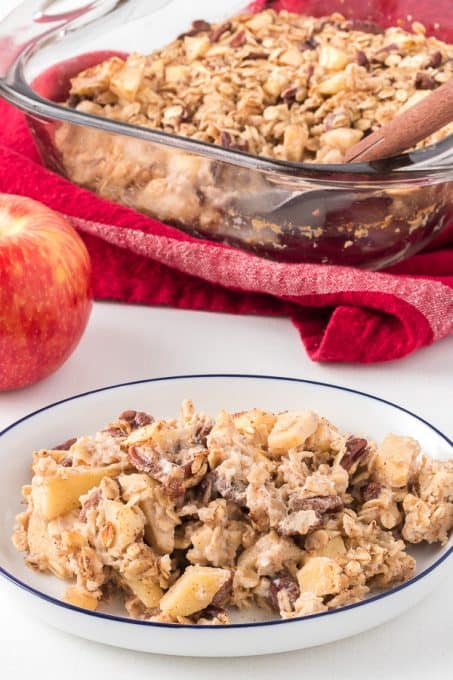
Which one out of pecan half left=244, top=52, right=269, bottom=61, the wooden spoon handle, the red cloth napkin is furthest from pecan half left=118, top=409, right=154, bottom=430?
pecan half left=244, top=52, right=269, bottom=61

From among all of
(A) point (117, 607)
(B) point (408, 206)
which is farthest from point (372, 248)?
(A) point (117, 607)

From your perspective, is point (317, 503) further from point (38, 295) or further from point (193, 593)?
point (38, 295)

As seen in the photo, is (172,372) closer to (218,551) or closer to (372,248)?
(372,248)

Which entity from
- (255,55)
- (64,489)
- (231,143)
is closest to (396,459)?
(64,489)

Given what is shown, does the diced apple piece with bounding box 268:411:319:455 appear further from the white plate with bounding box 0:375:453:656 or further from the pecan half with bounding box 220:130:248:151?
the pecan half with bounding box 220:130:248:151

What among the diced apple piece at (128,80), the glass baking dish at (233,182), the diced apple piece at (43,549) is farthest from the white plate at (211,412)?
the diced apple piece at (128,80)

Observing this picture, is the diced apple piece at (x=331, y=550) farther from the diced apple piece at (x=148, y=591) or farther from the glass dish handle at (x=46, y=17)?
the glass dish handle at (x=46, y=17)
